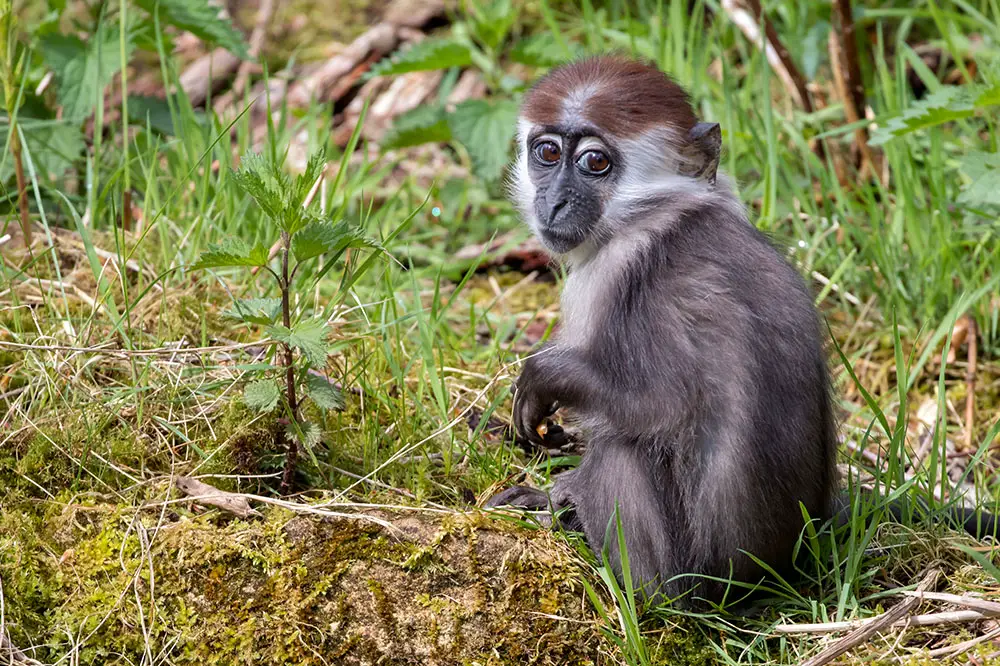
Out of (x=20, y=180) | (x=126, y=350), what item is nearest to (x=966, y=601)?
(x=126, y=350)

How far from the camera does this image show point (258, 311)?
395 centimetres

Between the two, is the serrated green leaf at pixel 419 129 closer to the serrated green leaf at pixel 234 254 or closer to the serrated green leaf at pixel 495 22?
the serrated green leaf at pixel 495 22

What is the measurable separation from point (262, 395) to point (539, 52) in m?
3.44

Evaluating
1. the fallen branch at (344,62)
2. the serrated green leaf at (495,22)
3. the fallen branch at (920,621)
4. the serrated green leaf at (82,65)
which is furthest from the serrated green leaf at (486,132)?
the fallen branch at (920,621)

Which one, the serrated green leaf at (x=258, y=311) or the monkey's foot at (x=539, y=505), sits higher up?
the serrated green leaf at (x=258, y=311)

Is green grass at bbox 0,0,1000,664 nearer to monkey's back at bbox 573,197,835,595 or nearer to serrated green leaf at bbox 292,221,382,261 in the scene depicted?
monkey's back at bbox 573,197,835,595

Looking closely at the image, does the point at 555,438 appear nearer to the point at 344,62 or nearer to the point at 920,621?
the point at 920,621

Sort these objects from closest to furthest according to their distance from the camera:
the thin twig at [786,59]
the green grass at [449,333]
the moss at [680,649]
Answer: the moss at [680,649]
the green grass at [449,333]
the thin twig at [786,59]

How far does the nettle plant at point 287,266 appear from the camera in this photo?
12.0 feet

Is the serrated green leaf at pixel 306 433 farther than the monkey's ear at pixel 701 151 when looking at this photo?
No

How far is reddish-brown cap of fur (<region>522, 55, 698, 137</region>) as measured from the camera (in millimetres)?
4059

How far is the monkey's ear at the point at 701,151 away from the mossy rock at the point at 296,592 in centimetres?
146

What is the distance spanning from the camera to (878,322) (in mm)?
5949

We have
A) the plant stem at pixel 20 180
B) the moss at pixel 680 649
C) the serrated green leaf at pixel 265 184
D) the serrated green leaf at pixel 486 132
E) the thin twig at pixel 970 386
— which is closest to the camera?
the serrated green leaf at pixel 265 184
